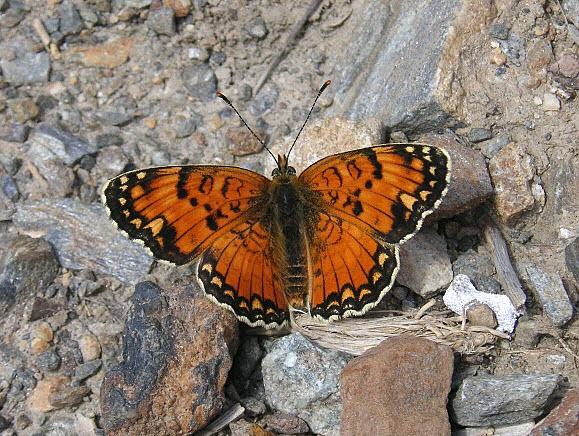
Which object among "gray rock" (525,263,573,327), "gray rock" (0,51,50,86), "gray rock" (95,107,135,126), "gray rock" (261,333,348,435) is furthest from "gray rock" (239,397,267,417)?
"gray rock" (0,51,50,86)

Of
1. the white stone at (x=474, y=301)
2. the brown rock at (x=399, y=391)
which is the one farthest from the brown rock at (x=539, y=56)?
the brown rock at (x=399, y=391)

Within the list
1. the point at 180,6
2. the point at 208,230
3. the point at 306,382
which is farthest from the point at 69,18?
the point at 306,382

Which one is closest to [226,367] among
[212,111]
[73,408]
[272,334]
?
[272,334]

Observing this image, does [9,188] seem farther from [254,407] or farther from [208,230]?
[254,407]

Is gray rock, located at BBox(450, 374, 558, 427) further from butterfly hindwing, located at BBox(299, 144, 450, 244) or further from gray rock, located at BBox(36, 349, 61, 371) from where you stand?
gray rock, located at BBox(36, 349, 61, 371)

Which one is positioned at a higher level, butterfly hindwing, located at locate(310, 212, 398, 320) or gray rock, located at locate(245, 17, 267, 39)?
gray rock, located at locate(245, 17, 267, 39)

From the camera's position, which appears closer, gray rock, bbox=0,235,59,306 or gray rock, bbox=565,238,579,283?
gray rock, bbox=565,238,579,283

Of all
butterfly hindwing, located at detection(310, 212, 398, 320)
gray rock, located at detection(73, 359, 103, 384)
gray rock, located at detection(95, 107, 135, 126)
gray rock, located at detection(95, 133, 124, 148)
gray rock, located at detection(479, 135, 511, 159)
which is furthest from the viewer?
gray rock, located at detection(95, 107, 135, 126)
